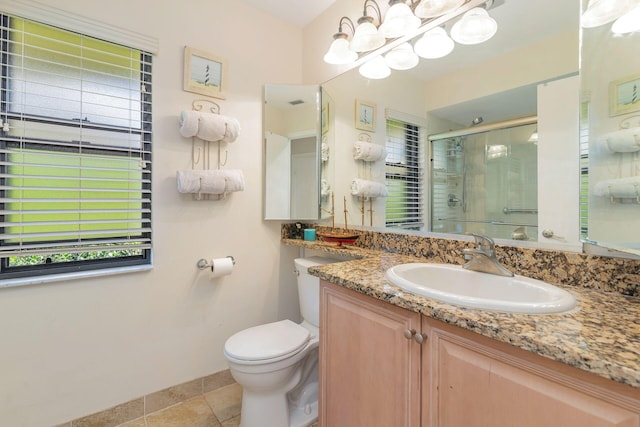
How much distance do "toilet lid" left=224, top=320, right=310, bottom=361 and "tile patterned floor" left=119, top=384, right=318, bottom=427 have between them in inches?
19.2

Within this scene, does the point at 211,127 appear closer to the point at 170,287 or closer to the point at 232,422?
the point at 170,287

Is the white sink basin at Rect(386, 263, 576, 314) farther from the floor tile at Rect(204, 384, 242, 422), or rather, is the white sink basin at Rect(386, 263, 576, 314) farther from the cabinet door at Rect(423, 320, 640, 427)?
the floor tile at Rect(204, 384, 242, 422)

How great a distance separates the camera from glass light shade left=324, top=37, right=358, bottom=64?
172 centimetres

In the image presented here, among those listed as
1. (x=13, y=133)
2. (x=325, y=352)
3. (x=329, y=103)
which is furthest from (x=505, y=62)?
(x=13, y=133)

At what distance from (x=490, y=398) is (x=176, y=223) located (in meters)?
1.63

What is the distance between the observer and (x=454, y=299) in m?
0.80

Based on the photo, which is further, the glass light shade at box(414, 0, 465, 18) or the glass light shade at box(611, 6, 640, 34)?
the glass light shade at box(414, 0, 465, 18)

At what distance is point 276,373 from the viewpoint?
1337 millimetres

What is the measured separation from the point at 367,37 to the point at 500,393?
5.54 feet

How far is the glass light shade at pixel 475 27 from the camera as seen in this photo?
3.95ft

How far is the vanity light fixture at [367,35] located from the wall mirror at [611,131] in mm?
920

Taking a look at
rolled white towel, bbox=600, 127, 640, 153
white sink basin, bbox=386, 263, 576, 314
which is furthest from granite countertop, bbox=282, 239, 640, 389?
rolled white towel, bbox=600, 127, 640, 153

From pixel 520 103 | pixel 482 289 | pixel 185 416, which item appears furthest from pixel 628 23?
pixel 185 416

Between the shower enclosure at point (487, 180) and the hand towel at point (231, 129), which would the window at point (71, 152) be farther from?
the shower enclosure at point (487, 180)
